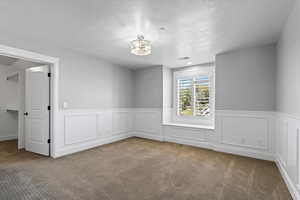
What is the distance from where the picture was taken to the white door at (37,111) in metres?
3.41

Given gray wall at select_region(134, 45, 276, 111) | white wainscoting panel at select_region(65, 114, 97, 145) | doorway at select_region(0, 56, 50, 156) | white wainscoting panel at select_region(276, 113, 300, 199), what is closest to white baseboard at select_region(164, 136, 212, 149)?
gray wall at select_region(134, 45, 276, 111)

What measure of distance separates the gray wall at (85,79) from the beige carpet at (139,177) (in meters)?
1.42

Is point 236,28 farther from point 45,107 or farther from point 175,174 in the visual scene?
point 45,107

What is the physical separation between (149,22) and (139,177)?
2481 mm

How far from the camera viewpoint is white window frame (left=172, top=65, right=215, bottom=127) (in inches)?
174

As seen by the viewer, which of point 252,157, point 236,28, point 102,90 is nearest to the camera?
point 236,28

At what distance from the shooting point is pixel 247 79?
337 centimetres

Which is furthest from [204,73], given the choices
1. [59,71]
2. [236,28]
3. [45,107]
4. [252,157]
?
[45,107]

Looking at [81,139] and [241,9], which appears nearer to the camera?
[241,9]

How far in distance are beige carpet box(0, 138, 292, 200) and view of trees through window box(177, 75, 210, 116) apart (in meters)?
1.49

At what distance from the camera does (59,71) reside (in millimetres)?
3383

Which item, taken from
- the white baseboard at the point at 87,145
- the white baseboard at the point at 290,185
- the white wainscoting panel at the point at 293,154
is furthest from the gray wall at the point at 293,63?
the white baseboard at the point at 87,145

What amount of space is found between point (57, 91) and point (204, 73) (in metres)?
4.05

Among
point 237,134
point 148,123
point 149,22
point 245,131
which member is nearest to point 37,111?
point 148,123
